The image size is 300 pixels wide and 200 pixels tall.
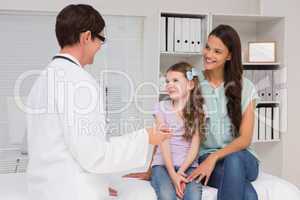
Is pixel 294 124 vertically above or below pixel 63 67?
below

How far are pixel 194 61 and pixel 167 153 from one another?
1583 millimetres

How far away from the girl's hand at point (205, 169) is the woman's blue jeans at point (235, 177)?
1.7 inches

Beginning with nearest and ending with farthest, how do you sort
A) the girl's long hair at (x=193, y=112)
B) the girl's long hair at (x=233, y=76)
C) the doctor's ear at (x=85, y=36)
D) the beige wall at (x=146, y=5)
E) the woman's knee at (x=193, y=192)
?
the doctor's ear at (x=85, y=36), the woman's knee at (x=193, y=192), the girl's long hair at (x=193, y=112), the girl's long hair at (x=233, y=76), the beige wall at (x=146, y=5)

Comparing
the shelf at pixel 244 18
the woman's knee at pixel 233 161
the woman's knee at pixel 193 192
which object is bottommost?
the woman's knee at pixel 193 192

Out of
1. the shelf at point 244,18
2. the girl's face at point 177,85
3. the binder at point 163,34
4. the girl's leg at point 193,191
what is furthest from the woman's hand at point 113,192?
the shelf at point 244,18

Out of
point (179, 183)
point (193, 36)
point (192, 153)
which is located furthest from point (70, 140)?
point (193, 36)

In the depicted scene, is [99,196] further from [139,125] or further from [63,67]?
[139,125]

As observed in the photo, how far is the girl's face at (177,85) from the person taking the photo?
2072 mm

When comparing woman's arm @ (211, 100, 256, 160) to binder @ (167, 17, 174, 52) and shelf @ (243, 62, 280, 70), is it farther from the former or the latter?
shelf @ (243, 62, 280, 70)

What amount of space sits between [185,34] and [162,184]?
1.68m

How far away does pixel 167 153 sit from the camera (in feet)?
6.49

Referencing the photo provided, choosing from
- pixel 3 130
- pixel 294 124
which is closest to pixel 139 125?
pixel 3 130

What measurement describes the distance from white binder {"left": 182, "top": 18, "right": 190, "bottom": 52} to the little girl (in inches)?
45.3

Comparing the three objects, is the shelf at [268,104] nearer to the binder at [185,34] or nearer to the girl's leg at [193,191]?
the binder at [185,34]
